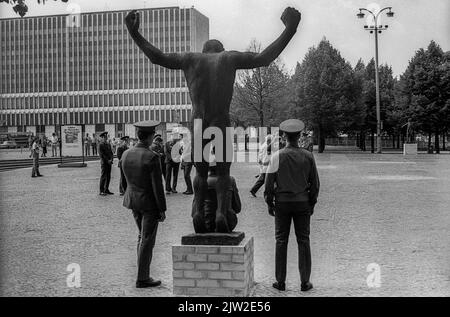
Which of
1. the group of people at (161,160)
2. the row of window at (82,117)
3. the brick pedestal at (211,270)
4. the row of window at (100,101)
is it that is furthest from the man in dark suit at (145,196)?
the row of window at (82,117)

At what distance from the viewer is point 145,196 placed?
636 centimetres

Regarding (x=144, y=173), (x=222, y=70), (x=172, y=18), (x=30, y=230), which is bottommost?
(x=30, y=230)

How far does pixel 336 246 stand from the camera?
8492 mm

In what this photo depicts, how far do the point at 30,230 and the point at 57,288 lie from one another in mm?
4593

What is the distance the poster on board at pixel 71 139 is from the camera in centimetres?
3594

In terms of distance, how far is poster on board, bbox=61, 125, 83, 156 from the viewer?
118ft

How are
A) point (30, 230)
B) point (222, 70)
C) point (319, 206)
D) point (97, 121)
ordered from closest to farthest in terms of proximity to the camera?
point (222, 70) → point (30, 230) → point (319, 206) → point (97, 121)

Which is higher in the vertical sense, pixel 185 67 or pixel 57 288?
pixel 185 67

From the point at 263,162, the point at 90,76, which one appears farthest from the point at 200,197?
the point at 90,76

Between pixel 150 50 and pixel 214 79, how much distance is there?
2.36 ft

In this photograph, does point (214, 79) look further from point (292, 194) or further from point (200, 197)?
point (292, 194)
